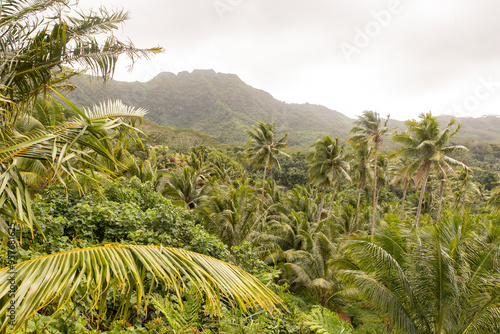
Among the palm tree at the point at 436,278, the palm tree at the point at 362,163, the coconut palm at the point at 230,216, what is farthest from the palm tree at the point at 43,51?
the palm tree at the point at 362,163

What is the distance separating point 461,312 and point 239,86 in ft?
650

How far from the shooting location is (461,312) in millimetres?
6156

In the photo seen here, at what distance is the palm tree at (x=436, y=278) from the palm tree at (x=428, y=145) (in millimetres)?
9579

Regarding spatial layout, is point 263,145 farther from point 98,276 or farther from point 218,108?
point 218,108

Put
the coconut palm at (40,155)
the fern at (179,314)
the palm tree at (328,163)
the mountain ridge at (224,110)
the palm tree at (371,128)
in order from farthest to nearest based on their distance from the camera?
the mountain ridge at (224,110), the palm tree at (328,163), the palm tree at (371,128), the fern at (179,314), the coconut palm at (40,155)

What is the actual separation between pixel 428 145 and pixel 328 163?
22.3 feet

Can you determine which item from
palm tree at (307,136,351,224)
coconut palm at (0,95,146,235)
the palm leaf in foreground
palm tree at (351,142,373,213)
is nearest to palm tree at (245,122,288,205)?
palm tree at (307,136,351,224)

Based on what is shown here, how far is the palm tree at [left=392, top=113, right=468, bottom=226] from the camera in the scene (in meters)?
14.5

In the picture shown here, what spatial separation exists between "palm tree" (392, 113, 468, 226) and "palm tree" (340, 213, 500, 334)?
958 centimetres

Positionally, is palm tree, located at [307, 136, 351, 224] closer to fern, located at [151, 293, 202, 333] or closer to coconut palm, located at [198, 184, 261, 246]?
coconut palm, located at [198, 184, 261, 246]

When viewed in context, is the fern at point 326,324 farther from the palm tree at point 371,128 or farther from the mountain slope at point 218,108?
the mountain slope at point 218,108

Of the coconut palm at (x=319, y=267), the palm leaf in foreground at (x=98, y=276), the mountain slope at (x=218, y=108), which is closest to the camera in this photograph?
the palm leaf in foreground at (x=98, y=276)

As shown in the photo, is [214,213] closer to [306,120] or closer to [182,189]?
[182,189]

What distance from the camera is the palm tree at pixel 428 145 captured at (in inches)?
571
